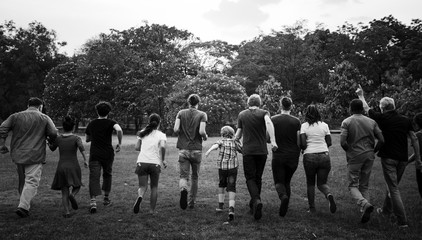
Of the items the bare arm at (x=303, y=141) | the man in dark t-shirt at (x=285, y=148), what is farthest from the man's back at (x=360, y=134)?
the man in dark t-shirt at (x=285, y=148)

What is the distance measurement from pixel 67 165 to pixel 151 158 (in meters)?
1.57

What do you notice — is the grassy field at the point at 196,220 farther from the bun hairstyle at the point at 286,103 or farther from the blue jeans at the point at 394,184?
the bun hairstyle at the point at 286,103

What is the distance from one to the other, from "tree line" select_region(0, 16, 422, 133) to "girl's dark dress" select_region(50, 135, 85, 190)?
97.2ft

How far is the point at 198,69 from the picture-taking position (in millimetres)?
46656

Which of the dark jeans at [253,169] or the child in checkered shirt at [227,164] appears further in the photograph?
the child in checkered shirt at [227,164]

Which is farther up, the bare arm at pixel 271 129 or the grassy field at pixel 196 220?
the bare arm at pixel 271 129

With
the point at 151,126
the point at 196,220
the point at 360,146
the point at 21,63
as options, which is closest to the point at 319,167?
the point at 360,146

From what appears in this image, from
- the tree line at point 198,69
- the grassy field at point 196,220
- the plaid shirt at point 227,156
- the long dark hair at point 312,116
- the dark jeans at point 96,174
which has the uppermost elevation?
the tree line at point 198,69

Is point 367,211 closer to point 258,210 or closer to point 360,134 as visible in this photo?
point 360,134

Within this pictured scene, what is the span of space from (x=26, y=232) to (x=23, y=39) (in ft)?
173

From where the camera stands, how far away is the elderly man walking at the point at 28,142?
639cm

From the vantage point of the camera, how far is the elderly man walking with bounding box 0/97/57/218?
21.0ft

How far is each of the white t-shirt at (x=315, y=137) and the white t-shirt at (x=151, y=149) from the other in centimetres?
274

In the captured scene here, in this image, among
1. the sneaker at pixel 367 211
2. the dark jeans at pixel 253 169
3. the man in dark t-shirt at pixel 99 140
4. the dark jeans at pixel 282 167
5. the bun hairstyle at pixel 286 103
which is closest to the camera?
the sneaker at pixel 367 211
